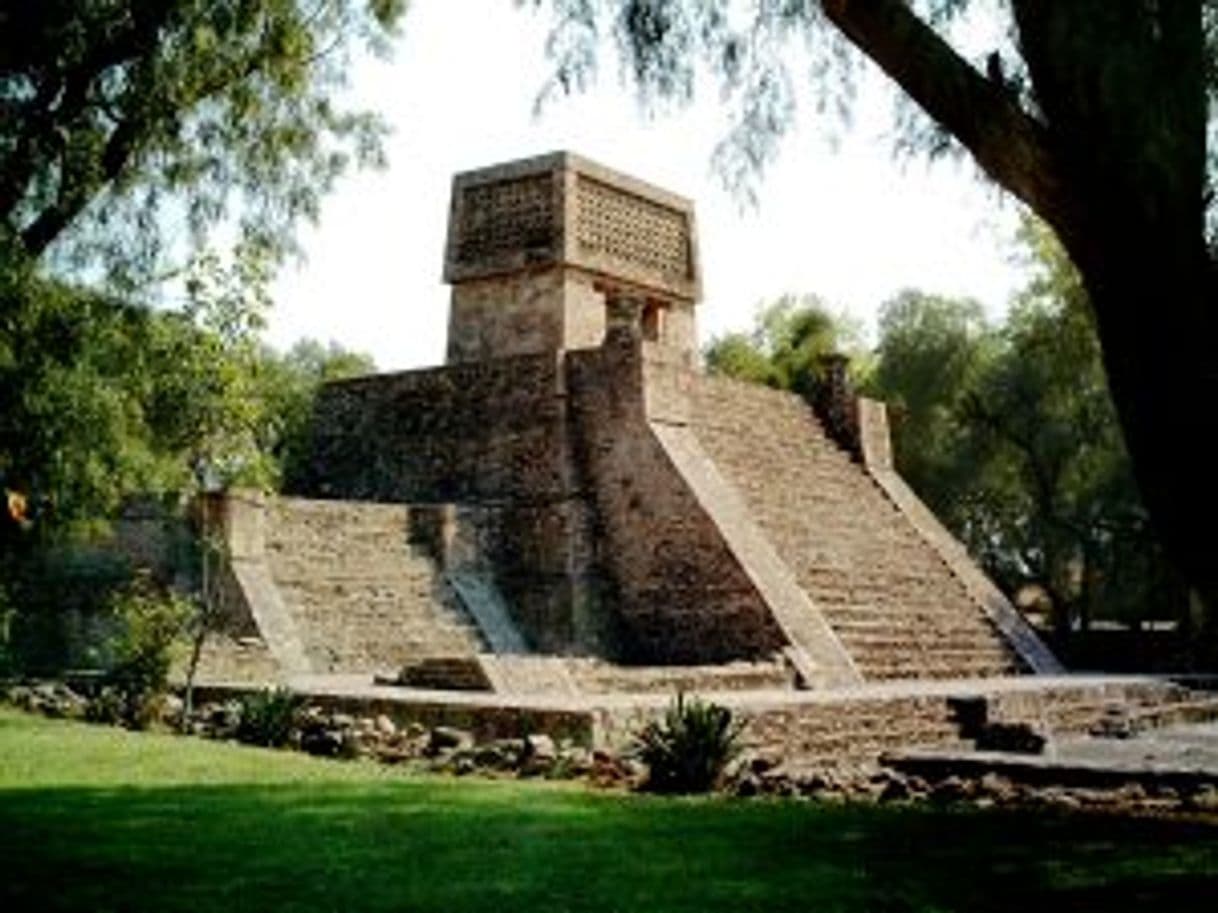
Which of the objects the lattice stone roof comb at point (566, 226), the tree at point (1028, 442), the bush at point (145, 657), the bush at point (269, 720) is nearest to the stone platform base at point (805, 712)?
the bush at point (145, 657)

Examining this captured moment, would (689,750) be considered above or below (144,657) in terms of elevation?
below

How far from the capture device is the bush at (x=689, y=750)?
880 centimetres

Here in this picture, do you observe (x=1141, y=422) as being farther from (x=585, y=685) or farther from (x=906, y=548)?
(x=906, y=548)

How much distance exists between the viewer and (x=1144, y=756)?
1103cm

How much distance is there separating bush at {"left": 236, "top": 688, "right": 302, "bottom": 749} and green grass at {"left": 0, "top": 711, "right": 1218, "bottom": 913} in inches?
56.9

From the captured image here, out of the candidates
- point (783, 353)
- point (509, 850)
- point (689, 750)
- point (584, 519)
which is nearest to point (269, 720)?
point (689, 750)

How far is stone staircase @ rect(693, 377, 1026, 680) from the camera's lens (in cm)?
1733

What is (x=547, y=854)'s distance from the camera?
5.98 metres

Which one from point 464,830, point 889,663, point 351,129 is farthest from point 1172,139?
point 889,663

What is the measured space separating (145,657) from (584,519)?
7.36 meters

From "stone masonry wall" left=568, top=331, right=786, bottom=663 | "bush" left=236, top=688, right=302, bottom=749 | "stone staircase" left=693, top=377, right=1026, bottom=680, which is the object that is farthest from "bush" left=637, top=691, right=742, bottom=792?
"stone staircase" left=693, top=377, right=1026, bottom=680

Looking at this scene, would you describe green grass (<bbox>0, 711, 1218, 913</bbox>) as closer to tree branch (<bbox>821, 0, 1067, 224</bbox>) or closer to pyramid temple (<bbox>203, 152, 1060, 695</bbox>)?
tree branch (<bbox>821, 0, 1067, 224</bbox>)

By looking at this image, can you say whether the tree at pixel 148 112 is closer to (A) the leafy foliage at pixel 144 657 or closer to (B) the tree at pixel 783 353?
(A) the leafy foliage at pixel 144 657

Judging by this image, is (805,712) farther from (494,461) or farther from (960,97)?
(494,461)
